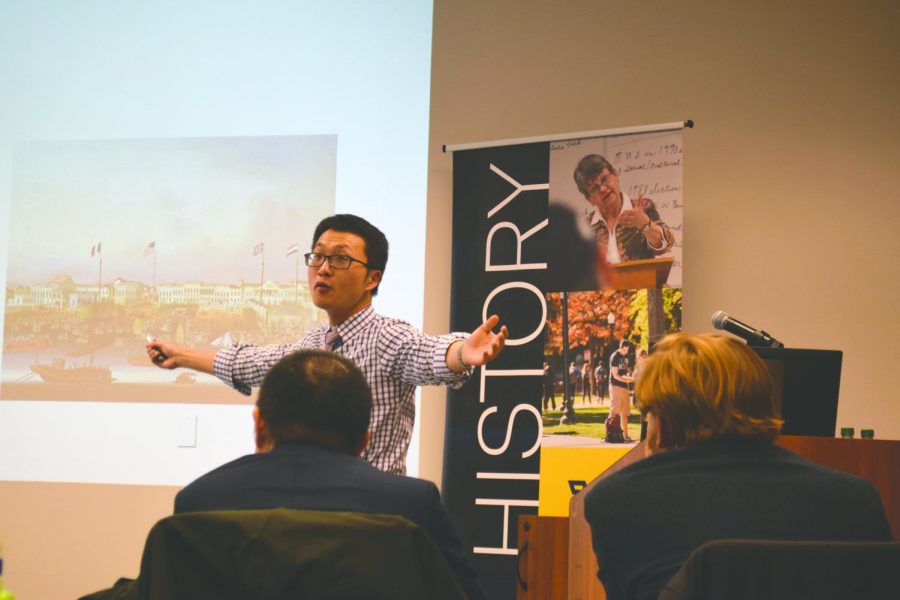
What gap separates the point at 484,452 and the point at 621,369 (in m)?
0.71

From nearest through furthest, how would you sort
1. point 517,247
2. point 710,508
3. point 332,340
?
1. point 710,508
2. point 332,340
3. point 517,247

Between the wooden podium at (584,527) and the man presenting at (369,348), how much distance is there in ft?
1.56

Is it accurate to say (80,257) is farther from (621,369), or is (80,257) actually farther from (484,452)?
(621,369)


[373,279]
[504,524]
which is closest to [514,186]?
[504,524]

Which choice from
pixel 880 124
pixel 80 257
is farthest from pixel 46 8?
pixel 880 124

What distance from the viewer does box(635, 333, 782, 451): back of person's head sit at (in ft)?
5.18

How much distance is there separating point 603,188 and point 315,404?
2813 millimetres

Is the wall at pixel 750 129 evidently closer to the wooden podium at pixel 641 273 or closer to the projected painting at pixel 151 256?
the wooden podium at pixel 641 273

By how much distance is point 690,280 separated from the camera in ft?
14.4

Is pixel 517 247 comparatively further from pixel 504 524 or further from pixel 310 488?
pixel 310 488

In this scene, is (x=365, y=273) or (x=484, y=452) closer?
(x=365, y=273)

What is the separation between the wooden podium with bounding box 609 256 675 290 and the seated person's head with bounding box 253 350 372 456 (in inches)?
100

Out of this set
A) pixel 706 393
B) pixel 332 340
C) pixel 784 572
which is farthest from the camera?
pixel 332 340

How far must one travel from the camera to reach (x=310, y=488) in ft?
4.85
